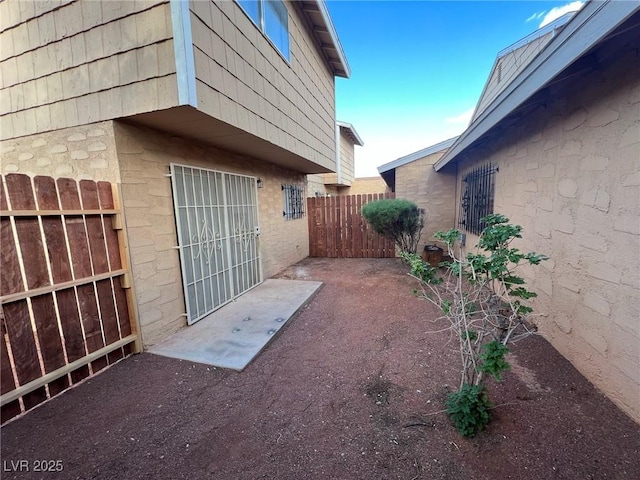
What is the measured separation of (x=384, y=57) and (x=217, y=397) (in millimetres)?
9244

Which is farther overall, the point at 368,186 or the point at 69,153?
the point at 368,186

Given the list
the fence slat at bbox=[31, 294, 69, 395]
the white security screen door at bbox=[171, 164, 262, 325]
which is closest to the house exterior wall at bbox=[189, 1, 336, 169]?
the white security screen door at bbox=[171, 164, 262, 325]

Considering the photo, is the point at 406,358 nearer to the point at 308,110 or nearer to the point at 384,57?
the point at 308,110

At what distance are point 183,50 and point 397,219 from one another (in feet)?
16.2

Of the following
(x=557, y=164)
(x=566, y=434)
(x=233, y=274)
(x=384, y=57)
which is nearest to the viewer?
(x=566, y=434)

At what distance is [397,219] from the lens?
6.03 meters

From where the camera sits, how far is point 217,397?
7.07 feet

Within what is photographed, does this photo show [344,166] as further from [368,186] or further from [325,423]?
[325,423]

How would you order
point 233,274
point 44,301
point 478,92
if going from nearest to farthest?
point 44,301 → point 233,274 → point 478,92

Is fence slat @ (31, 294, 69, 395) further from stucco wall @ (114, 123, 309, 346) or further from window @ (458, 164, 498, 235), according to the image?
window @ (458, 164, 498, 235)

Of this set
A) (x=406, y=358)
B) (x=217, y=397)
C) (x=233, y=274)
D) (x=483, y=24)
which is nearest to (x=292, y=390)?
(x=217, y=397)

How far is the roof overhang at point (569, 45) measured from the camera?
1352mm

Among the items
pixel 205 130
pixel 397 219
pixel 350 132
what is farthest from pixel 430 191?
pixel 350 132

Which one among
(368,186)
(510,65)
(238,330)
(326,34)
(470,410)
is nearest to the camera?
(470,410)
